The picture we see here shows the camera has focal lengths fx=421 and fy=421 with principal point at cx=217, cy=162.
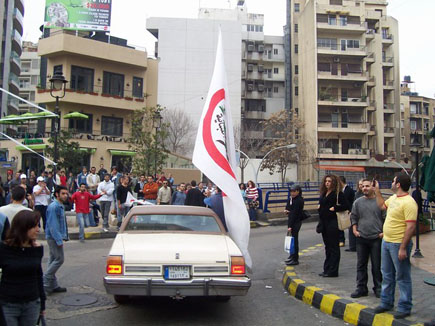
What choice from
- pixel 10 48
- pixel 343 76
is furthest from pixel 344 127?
pixel 10 48

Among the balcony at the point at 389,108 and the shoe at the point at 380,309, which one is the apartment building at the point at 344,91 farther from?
the shoe at the point at 380,309

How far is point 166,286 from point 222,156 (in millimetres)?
2738

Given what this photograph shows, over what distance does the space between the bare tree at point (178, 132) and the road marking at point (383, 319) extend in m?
43.5

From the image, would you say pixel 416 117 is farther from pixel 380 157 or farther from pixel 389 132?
pixel 380 157

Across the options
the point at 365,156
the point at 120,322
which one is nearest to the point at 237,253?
the point at 120,322

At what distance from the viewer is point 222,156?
7.27 meters

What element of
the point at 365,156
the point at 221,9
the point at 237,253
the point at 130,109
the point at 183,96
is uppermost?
the point at 221,9

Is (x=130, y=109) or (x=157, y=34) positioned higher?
(x=157, y=34)

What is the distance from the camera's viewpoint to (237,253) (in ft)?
18.4

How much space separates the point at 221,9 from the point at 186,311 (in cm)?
6156

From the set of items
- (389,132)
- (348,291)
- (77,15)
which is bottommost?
(348,291)

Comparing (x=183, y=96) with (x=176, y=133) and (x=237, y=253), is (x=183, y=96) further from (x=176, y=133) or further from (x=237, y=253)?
(x=237, y=253)

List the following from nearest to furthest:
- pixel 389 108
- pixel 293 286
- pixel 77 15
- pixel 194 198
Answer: pixel 293 286, pixel 194 198, pixel 77 15, pixel 389 108

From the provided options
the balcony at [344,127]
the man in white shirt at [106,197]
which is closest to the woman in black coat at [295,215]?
the man in white shirt at [106,197]
